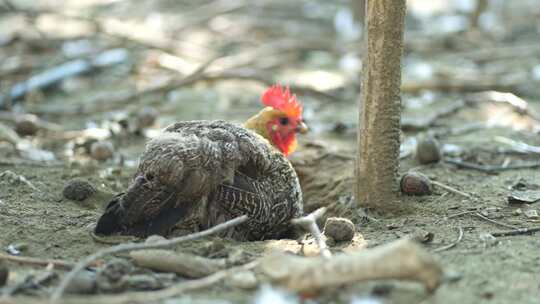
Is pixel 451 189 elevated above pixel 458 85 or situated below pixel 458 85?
below

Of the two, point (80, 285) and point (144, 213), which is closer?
point (80, 285)

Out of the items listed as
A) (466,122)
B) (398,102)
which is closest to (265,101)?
(398,102)

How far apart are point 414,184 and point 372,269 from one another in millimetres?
1763

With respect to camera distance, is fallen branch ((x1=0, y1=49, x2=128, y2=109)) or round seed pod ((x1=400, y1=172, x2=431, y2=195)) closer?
round seed pod ((x1=400, y1=172, x2=431, y2=195))

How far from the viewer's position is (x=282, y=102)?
4418 millimetres

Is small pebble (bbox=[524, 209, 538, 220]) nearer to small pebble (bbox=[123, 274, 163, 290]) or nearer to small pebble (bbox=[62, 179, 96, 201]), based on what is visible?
small pebble (bbox=[123, 274, 163, 290])

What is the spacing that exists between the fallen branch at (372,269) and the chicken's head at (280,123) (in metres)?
2.12

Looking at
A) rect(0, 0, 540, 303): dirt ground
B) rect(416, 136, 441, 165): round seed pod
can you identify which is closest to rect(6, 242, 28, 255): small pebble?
rect(0, 0, 540, 303): dirt ground

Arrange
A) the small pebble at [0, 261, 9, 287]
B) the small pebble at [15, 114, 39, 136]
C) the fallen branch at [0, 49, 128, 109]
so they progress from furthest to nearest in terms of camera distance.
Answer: the fallen branch at [0, 49, 128, 109] → the small pebble at [15, 114, 39, 136] → the small pebble at [0, 261, 9, 287]

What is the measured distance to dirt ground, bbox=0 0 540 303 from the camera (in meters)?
2.94

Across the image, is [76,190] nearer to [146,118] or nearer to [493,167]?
[146,118]

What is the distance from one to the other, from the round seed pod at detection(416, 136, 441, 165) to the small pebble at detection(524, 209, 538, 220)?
3.24ft

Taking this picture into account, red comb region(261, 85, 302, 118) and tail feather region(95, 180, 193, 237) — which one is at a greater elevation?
red comb region(261, 85, 302, 118)

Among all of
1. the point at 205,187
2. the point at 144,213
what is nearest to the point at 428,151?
the point at 205,187
